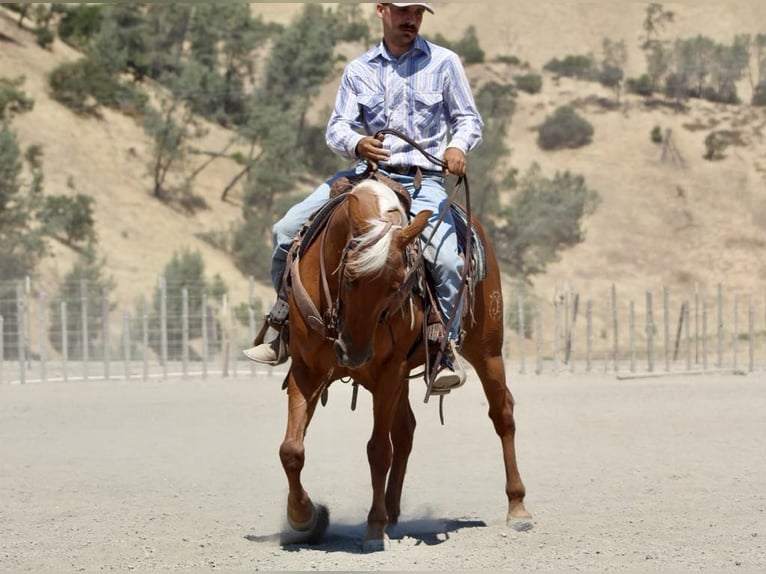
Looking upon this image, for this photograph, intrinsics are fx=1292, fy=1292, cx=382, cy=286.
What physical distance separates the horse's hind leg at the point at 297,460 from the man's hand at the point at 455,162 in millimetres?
1561

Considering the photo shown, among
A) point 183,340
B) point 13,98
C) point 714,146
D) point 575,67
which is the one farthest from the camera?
point 575,67

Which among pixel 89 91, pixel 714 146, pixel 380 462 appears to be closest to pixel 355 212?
pixel 380 462

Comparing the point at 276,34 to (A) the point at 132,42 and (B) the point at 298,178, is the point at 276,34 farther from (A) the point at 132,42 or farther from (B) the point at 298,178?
(B) the point at 298,178

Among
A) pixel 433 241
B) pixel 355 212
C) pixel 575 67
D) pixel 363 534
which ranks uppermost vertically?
pixel 575 67

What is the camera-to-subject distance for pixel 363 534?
781 centimetres

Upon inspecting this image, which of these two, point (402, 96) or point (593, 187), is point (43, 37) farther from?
point (402, 96)

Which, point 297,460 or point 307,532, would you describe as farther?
point 307,532

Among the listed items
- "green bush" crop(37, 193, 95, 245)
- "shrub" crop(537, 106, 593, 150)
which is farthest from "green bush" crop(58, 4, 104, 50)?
"shrub" crop(537, 106, 593, 150)

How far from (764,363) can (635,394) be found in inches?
391

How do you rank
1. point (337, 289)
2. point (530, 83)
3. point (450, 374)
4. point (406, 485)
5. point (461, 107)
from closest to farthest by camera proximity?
point (337, 289), point (450, 374), point (461, 107), point (406, 485), point (530, 83)

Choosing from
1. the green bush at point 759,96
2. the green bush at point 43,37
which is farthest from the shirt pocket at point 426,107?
the green bush at point 759,96

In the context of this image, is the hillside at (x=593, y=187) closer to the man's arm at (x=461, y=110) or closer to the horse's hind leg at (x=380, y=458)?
the man's arm at (x=461, y=110)

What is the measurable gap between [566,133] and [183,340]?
37.8 m

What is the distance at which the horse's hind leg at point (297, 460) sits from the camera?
6.97 meters
